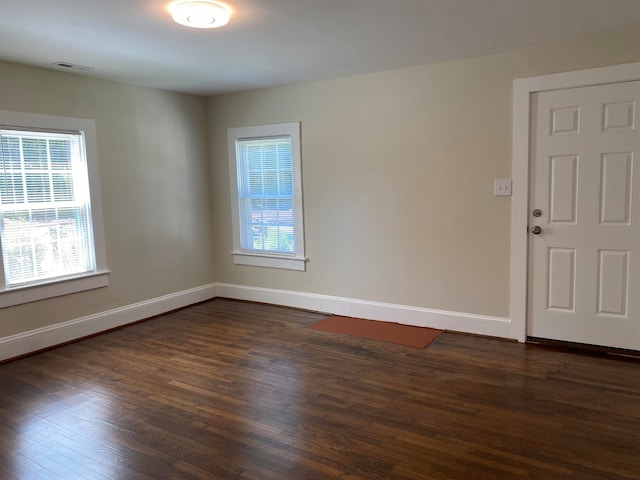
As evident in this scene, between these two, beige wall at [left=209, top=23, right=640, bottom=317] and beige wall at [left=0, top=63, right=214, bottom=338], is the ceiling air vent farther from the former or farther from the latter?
beige wall at [left=209, top=23, right=640, bottom=317]

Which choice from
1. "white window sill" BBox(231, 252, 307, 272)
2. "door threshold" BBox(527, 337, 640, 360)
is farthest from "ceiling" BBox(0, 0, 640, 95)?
"door threshold" BBox(527, 337, 640, 360)

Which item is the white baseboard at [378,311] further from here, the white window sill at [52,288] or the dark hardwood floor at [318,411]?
the white window sill at [52,288]

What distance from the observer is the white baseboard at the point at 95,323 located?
149 inches

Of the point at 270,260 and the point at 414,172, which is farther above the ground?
the point at 414,172

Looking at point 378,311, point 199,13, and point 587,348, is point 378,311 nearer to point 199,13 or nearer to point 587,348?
point 587,348

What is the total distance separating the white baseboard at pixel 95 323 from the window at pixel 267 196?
716mm

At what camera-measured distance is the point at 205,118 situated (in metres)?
5.46

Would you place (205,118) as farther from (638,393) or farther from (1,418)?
(638,393)

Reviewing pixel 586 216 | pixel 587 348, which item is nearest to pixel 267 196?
pixel 586 216

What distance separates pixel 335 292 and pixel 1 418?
2.94 metres

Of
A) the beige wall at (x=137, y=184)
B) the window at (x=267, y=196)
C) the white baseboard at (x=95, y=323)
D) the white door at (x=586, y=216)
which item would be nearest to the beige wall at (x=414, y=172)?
the window at (x=267, y=196)

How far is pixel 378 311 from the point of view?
4.54 meters

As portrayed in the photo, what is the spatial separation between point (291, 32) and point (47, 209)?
2.56m

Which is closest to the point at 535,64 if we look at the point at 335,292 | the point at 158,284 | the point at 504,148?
the point at 504,148
